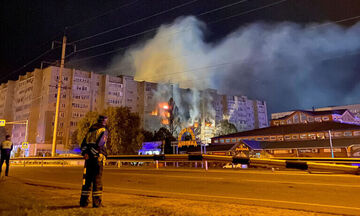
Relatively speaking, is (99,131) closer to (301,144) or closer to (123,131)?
(301,144)

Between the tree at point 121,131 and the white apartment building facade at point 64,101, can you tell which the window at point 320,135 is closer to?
the white apartment building facade at point 64,101

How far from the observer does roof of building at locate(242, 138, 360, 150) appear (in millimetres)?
38303

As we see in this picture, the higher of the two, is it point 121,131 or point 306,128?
point 121,131

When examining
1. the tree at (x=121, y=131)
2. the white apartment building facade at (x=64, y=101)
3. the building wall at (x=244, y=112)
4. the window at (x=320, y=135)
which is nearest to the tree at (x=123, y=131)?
the tree at (x=121, y=131)

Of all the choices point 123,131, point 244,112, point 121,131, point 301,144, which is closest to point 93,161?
point 301,144

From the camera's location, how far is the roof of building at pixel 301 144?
38303 millimetres

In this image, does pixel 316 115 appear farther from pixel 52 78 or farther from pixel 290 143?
pixel 52 78

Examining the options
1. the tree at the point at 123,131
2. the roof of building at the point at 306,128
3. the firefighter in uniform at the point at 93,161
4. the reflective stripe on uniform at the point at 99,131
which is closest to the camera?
the firefighter in uniform at the point at 93,161

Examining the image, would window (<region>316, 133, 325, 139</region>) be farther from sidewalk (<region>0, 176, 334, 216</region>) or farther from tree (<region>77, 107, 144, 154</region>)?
sidewalk (<region>0, 176, 334, 216</region>)

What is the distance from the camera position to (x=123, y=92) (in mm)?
101875

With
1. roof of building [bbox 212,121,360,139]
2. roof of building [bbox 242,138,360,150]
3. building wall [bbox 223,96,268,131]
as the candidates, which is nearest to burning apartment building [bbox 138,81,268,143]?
building wall [bbox 223,96,268,131]

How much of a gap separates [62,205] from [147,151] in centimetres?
6830

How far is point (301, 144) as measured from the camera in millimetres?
42688

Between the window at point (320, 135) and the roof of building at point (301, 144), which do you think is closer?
the roof of building at point (301, 144)
